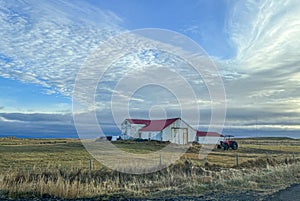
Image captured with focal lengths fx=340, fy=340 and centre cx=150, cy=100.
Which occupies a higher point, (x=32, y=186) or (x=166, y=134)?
(x=166, y=134)

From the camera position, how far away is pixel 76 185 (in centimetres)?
1301

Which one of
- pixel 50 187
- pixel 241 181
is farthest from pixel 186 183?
pixel 50 187

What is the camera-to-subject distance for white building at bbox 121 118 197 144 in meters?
59.9

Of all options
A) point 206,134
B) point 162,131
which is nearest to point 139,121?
point 162,131

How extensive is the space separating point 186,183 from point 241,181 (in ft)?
8.38

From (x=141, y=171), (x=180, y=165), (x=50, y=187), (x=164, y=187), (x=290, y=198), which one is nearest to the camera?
(x=290, y=198)

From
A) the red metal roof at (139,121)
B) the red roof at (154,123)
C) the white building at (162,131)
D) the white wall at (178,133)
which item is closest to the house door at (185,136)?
the white building at (162,131)

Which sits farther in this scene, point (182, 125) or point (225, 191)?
point (182, 125)

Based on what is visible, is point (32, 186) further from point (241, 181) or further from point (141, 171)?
point (241, 181)

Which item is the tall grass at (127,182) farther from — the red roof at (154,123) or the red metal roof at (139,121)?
the red metal roof at (139,121)

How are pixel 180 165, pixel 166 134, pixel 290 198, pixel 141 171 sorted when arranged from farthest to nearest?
A: pixel 166 134
pixel 180 165
pixel 141 171
pixel 290 198

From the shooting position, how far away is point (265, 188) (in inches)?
559

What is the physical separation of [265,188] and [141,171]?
247 inches

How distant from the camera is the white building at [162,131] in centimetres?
5991
